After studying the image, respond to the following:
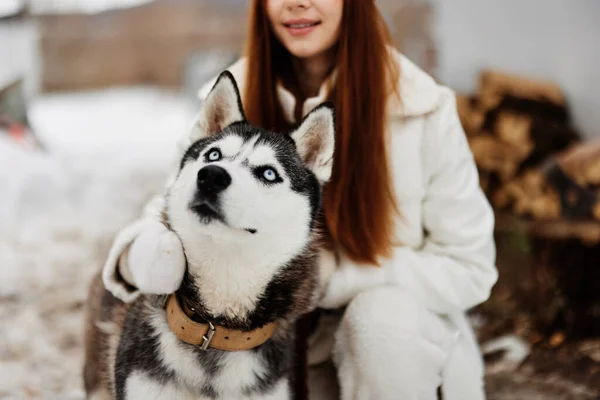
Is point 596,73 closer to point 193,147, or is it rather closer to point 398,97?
point 398,97

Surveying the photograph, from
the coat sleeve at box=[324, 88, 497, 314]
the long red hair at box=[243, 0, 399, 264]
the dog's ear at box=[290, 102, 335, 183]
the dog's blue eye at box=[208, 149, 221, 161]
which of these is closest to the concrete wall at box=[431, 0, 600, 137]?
the coat sleeve at box=[324, 88, 497, 314]

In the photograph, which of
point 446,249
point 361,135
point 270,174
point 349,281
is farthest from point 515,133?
point 270,174

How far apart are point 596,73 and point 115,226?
2.40 meters

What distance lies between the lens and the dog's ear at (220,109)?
1181 millimetres

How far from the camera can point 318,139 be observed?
46.9 inches

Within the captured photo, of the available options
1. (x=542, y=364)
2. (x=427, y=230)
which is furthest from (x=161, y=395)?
(x=542, y=364)

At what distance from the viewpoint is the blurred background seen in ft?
6.61

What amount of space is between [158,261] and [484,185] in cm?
193

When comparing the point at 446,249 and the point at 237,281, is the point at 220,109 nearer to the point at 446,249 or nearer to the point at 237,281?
the point at 237,281

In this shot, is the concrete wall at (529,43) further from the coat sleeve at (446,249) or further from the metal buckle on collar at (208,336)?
the metal buckle on collar at (208,336)

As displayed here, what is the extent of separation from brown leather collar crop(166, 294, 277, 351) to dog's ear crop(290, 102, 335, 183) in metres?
0.37

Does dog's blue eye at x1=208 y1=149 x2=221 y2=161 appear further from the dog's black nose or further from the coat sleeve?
the coat sleeve

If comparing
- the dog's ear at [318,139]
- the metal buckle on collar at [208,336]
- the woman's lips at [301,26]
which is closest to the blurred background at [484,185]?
the metal buckle on collar at [208,336]

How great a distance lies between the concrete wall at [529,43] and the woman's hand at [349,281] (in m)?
1.62
